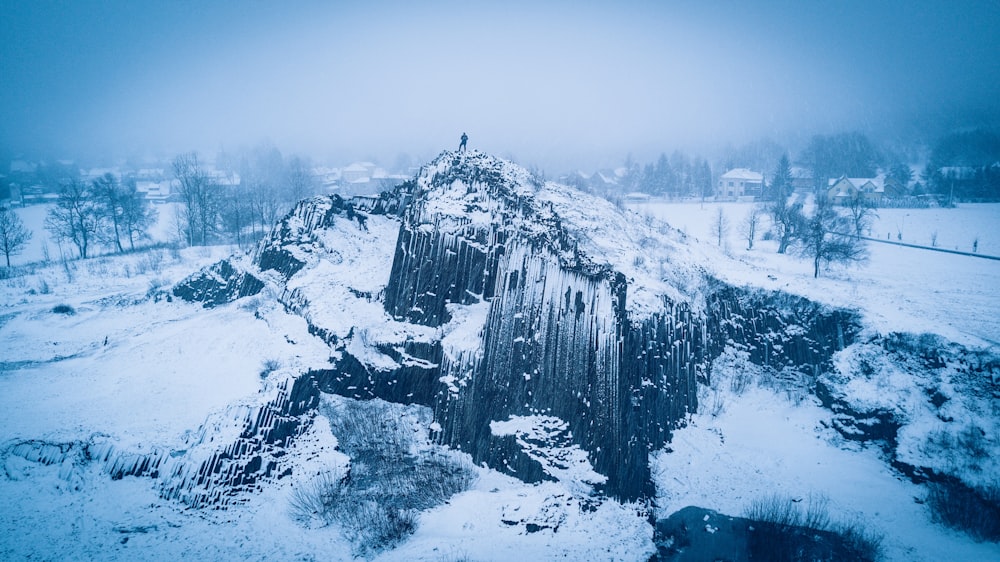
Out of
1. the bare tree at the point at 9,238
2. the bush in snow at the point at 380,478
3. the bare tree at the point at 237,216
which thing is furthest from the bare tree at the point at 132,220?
the bush in snow at the point at 380,478

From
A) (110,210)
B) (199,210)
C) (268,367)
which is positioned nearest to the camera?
(268,367)

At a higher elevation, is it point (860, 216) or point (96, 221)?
point (96, 221)

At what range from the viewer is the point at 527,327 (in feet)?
48.6

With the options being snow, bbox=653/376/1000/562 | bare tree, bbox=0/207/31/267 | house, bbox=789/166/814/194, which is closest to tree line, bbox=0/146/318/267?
bare tree, bbox=0/207/31/267

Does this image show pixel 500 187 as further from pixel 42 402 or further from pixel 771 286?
pixel 42 402

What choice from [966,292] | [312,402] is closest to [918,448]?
[966,292]

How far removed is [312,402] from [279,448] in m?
1.92

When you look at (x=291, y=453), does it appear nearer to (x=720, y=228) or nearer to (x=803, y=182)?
(x=720, y=228)

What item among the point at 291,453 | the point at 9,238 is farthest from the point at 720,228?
the point at 9,238

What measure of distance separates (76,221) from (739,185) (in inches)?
2984

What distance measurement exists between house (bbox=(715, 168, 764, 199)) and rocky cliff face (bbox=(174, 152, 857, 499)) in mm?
45662

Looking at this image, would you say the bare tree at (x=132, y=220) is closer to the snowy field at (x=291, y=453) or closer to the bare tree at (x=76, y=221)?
the bare tree at (x=76, y=221)

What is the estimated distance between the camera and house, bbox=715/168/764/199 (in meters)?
57.2

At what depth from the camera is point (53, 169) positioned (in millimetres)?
76375
